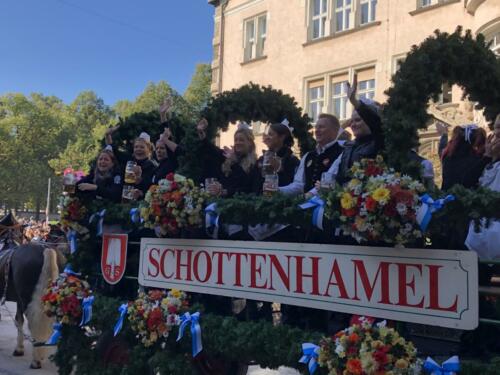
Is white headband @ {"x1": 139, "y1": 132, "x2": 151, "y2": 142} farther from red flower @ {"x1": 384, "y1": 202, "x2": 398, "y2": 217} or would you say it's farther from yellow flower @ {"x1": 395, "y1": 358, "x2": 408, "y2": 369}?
yellow flower @ {"x1": 395, "y1": 358, "x2": 408, "y2": 369}

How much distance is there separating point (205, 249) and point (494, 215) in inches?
83.2

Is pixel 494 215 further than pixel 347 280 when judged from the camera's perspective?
No

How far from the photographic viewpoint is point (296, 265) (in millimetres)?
3535

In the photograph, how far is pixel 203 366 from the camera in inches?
173

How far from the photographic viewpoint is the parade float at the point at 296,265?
2.85 meters

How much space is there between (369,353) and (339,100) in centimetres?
1726

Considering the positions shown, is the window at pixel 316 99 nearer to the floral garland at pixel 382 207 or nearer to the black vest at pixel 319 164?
the black vest at pixel 319 164

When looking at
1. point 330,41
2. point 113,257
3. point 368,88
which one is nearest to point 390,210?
point 113,257

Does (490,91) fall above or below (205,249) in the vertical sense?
above

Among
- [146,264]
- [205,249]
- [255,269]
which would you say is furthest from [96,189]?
[255,269]

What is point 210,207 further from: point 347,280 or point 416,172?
point 416,172

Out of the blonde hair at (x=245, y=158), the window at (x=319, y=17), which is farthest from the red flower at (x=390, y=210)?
the window at (x=319, y=17)

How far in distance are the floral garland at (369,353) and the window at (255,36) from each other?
20025 mm

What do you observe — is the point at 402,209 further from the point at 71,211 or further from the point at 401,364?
the point at 71,211
